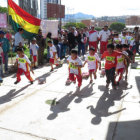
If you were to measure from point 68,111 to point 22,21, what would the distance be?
5399 millimetres

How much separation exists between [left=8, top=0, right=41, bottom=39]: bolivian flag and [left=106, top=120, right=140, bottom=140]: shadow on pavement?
6.19m

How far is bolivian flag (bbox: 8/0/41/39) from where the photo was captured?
26.9 ft

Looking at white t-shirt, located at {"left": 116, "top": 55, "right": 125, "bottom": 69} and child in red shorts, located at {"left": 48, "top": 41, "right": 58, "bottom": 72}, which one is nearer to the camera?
white t-shirt, located at {"left": 116, "top": 55, "right": 125, "bottom": 69}

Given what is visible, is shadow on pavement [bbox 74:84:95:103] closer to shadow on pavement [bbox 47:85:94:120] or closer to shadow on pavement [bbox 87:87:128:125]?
shadow on pavement [bbox 47:85:94:120]

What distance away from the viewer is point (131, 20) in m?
147

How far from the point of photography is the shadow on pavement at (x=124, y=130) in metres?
3.57

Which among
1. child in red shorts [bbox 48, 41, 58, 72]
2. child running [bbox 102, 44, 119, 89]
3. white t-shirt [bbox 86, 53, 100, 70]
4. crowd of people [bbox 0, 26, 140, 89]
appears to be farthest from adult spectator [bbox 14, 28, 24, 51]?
child running [bbox 102, 44, 119, 89]

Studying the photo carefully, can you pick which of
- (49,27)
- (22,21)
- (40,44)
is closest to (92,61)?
(40,44)

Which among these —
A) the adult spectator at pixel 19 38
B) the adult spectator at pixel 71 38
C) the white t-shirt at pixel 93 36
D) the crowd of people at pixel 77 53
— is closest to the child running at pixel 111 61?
the crowd of people at pixel 77 53

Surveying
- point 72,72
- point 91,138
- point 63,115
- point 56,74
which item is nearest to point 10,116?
point 63,115

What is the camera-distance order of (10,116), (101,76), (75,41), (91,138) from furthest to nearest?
(75,41)
(101,76)
(10,116)
(91,138)

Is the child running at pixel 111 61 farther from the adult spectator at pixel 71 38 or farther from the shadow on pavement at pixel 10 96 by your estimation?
the adult spectator at pixel 71 38

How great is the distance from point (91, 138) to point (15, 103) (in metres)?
2.46

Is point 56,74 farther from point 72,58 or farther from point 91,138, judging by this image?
point 91,138
